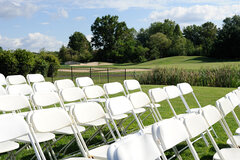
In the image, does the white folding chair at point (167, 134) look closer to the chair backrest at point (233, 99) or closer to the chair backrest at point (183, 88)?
the chair backrest at point (233, 99)

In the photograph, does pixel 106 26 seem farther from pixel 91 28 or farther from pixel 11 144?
pixel 11 144

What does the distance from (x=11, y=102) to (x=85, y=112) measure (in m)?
1.15

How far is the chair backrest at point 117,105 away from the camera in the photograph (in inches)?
132

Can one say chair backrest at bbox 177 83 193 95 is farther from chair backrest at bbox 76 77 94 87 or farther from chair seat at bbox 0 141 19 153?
chair seat at bbox 0 141 19 153

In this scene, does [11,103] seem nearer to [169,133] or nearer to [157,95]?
[157,95]

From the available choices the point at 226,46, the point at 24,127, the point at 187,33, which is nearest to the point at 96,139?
the point at 24,127

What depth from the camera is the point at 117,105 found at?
3455 millimetres

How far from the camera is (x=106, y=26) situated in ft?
212

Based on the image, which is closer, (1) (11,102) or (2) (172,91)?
(1) (11,102)

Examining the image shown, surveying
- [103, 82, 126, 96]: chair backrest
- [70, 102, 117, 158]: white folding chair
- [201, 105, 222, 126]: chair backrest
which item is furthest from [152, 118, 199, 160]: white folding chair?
[103, 82, 126, 96]: chair backrest

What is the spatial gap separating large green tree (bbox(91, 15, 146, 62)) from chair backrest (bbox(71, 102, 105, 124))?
2285 inches

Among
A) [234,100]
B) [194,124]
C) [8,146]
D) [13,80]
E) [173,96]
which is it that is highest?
[13,80]

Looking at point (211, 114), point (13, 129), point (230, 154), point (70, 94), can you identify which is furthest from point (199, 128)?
point (70, 94)

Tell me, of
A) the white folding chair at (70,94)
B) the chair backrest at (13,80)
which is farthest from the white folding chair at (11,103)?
the chair backrest at (13,80)
